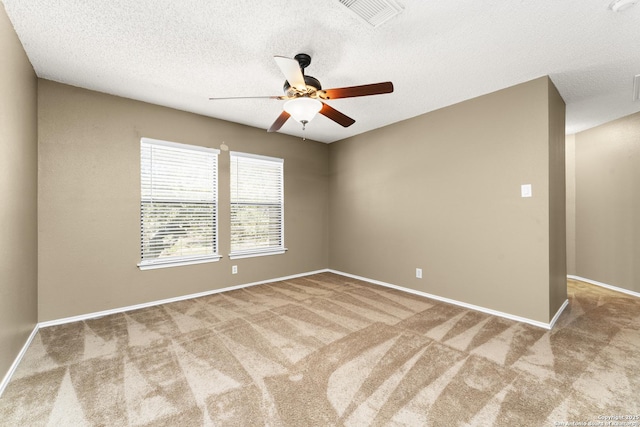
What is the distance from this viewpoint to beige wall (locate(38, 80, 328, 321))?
113 inches

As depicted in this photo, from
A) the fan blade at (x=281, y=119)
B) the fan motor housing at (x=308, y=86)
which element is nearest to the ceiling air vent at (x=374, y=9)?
the fan motor housing at (x=308, y=86)

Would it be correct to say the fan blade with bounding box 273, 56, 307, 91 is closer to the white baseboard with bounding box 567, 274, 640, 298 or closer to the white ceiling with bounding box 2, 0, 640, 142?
the white ceiling with bounding box 2, 0, 640, 142

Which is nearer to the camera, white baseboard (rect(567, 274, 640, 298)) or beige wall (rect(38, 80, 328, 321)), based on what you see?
beige wall (rect(38, 80, 328, 321))

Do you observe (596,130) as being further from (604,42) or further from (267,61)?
(267,61)

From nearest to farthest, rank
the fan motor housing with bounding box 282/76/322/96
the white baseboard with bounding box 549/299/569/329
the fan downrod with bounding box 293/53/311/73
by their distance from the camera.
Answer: the fan motor housing with bounding box 282/76/322/96 → the fan downrod with bounding box 293/53/311/73 → the white baseboard with bounding box 549/299/569/329

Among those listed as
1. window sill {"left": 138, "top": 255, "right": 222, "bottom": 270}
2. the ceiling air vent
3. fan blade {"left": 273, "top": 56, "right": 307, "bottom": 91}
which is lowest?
window sill {"left": 138, "top": 255, "right": 222, "bottom": 270}

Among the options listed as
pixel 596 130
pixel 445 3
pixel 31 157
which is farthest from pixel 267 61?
pixel 596 130

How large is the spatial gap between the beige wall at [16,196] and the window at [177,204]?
0.98 metres

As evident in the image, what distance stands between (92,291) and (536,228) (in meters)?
4.85

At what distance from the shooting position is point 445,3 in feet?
6.04

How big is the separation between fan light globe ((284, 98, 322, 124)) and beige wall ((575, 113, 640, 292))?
463 cm

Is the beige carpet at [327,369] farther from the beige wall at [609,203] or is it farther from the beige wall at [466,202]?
the beige wall at [609,203]

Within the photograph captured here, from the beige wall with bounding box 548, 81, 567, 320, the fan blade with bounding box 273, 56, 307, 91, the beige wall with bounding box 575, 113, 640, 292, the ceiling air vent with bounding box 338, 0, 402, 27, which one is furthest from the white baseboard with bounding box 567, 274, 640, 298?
the fan blade with bounding box 273, 56, 307, 91

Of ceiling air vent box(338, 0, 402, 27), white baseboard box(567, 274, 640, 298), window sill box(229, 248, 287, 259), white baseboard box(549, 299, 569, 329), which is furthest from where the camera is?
window sill box(229, 248, 287, 259)
